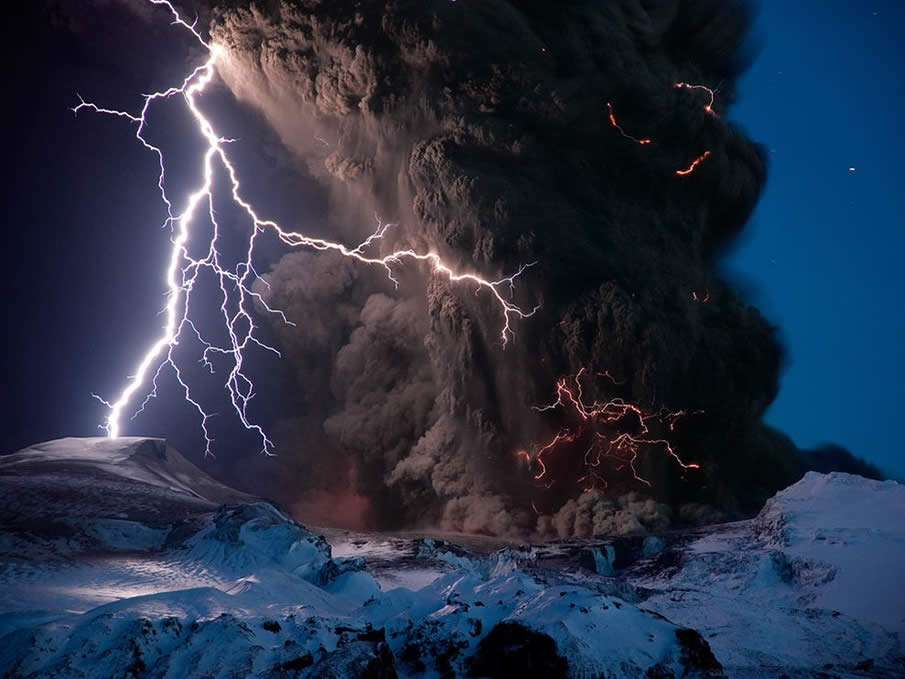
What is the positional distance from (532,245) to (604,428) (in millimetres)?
6028

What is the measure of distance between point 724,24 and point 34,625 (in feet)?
90.1

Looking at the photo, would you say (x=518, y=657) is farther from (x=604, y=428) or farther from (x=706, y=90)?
(x=706, y=90)

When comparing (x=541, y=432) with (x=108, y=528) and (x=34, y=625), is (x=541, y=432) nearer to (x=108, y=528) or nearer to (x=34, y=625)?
(x=108, y=528)

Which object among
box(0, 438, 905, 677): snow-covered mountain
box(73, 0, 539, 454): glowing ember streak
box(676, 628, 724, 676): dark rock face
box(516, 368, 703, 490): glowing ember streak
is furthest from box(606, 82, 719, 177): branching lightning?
box(676, 628, 724, 676): dark rock face

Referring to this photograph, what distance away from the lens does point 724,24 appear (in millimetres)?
23828

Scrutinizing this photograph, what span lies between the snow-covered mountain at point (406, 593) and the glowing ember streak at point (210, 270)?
7026mm

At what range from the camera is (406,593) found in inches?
279

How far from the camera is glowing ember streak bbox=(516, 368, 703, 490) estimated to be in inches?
741

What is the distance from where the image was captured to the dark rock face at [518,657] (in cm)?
512

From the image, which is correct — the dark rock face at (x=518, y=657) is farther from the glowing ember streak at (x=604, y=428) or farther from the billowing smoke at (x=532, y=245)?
the glowing ember streak at (x=604, y=428)

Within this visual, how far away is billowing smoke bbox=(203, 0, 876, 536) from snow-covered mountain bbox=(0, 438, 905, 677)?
5880mm

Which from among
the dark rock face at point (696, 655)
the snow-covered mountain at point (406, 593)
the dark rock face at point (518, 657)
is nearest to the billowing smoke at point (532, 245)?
the snow-covered mountain at point (406, 593)

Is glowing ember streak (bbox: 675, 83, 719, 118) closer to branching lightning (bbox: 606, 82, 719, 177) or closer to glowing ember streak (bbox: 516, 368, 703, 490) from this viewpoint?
branching lightning (bbox: 606, 82, 719, 177)

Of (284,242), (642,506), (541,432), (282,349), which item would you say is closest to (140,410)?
(282,349)
